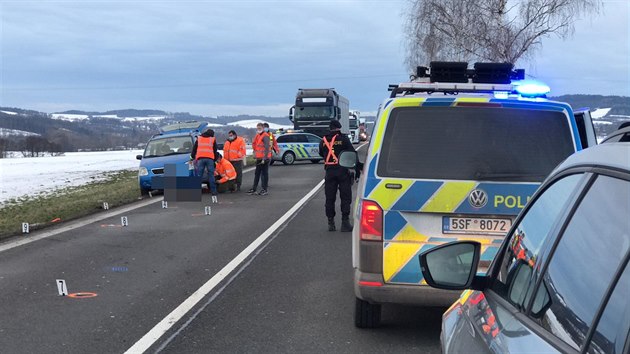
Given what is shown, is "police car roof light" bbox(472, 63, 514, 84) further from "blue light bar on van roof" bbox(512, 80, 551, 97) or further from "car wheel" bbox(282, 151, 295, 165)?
"car wheel" bbox(282, 151, 295, 165)

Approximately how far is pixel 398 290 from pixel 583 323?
336cm

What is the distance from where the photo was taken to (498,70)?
730 cm

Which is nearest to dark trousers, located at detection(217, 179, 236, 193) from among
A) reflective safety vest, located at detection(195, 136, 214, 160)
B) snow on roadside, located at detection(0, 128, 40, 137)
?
reflective safety vest, located at detection(195, 136, 214, 160)

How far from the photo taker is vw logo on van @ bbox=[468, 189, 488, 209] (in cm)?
523

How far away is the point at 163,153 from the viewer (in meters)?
20.4

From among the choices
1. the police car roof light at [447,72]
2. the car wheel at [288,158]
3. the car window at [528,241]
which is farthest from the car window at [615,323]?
the car wheel at [288,158]

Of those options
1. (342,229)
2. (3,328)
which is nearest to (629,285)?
(3,328)

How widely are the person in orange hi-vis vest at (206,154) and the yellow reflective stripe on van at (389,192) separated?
13.0m

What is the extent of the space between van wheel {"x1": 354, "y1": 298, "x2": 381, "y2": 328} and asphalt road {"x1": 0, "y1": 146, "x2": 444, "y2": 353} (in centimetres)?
8

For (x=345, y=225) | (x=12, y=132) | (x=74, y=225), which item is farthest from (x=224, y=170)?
(x=12, y=132)

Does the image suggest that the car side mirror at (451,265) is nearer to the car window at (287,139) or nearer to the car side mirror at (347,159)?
the car side mirror at (347,159)

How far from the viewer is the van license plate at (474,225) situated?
17.3 ft

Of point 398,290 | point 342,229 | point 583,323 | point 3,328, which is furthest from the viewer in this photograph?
point 342,229

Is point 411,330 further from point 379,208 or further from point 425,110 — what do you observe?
point 425,110
